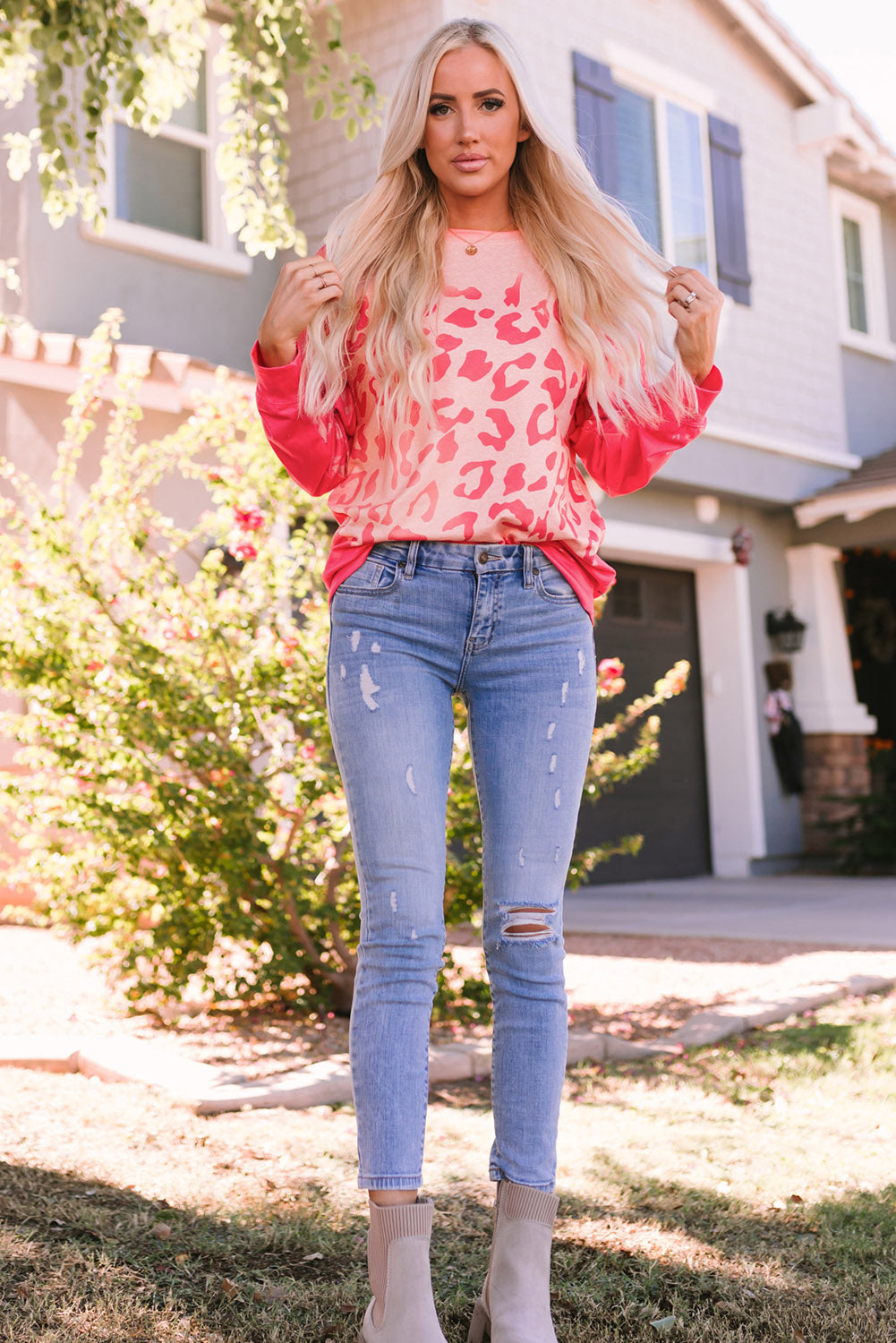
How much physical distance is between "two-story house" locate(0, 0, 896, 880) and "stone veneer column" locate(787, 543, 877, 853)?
0.02 metres

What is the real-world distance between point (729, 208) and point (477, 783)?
28.6 feet

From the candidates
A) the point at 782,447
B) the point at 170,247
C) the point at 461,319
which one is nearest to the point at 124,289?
the point at 170,247

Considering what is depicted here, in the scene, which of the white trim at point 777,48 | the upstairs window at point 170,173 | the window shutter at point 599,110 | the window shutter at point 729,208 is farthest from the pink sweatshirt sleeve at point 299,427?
the white trim at point 777,48

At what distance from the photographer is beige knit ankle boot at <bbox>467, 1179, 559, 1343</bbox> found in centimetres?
170

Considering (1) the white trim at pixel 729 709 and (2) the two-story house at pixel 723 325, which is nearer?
(2) the two-story house at pixel 723 325

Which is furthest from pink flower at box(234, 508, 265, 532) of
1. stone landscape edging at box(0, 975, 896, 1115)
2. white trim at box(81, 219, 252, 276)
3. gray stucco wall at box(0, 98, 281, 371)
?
white trim at box(81, 219, 252, 276)

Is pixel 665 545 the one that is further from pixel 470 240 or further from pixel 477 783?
pixel 477 783

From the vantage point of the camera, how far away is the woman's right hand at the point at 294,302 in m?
1.86

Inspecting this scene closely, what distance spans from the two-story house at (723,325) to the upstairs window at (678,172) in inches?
0.8

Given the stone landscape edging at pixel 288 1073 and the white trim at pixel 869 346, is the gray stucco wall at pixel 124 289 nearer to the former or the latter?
the stone landscape edging at pixel 288 1073

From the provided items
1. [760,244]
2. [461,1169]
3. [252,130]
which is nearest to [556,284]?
[461,1169]

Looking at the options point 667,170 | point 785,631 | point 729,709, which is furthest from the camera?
point 785,631

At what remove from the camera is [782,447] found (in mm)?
9766

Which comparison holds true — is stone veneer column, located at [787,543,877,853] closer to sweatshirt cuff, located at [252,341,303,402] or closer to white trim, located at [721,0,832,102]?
white trim, located at [721,0,832,102]
